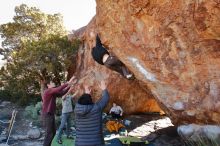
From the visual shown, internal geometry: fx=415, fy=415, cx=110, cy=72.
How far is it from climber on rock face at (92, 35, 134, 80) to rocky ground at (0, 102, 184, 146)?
1924 millimetres

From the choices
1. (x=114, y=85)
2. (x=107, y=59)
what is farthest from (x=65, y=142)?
(x=114, y=85)

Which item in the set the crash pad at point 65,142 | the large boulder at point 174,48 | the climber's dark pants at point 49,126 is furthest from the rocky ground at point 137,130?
the climber's dark pants at point 49,126

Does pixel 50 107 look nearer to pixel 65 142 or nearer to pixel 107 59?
pixel 65 142

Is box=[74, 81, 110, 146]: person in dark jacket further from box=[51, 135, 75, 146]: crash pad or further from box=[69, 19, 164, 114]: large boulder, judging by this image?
box=[69, 19, 164, 114]: large boulder

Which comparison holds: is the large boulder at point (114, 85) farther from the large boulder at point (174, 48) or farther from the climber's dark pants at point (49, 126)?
the climber's dark pants at point (49, 126)

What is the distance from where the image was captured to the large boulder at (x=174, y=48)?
936 cm

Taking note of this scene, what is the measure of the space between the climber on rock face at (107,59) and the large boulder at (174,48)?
373mm

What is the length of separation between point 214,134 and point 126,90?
21.4 feet

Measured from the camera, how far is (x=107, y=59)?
12633mm

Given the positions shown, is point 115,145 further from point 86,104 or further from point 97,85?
point 97,85

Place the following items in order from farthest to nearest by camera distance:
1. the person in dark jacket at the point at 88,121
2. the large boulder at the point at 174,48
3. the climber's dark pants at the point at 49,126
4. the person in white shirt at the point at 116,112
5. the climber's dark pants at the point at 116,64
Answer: the person in white shirt at the point at 116,112 → the climber's dark pants at the point at 116,64 → the climber's dark pants at the point at 49,126 → the large boulder at the point at 174,48 → the person in dark jacket at the point at 88,121

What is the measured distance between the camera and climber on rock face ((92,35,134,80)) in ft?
39.5

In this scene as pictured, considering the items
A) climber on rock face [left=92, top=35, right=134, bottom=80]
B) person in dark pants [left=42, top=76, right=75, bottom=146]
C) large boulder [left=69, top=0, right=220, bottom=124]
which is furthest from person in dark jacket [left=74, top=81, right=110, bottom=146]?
climber on rock face [left=92, top=35, right=134, bottom=80]

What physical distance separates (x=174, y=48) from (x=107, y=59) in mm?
3019
